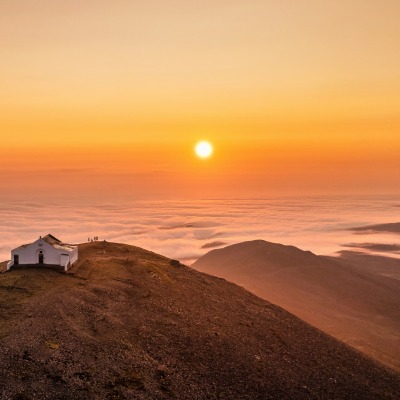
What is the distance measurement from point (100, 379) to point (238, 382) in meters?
13.9

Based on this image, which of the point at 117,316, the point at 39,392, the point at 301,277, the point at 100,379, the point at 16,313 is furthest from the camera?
the point at 301,277

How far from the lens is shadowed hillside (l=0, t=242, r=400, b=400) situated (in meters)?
36.6

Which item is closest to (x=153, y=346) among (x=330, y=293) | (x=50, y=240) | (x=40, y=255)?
(x=40, y=255)

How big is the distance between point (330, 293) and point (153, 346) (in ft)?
380

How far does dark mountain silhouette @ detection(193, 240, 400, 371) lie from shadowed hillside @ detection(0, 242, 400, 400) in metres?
37.0

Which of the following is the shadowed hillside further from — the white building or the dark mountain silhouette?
the dark mountain silhouette

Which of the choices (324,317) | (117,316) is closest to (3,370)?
(117,316)

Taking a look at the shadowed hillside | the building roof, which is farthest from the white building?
the shadowed hillside

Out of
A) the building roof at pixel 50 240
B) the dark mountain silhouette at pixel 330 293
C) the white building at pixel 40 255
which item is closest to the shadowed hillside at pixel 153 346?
the white building at pixel 40 255

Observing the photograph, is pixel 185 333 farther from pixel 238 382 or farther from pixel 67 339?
pixel 67 339

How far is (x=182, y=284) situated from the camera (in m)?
69.2

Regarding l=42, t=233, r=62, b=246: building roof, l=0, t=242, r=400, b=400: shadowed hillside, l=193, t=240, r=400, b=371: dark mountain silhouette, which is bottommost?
l=193, t=240, r=400, b=371: dark mountain silhouette

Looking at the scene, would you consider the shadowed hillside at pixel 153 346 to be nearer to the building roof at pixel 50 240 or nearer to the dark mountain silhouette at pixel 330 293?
the building roof at pixel 50 240

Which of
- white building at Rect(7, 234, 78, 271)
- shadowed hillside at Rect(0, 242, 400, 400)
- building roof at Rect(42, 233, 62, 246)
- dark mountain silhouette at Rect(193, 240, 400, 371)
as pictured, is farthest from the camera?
dark mountain silhouette at Rect(193, 240, 400, 371)
